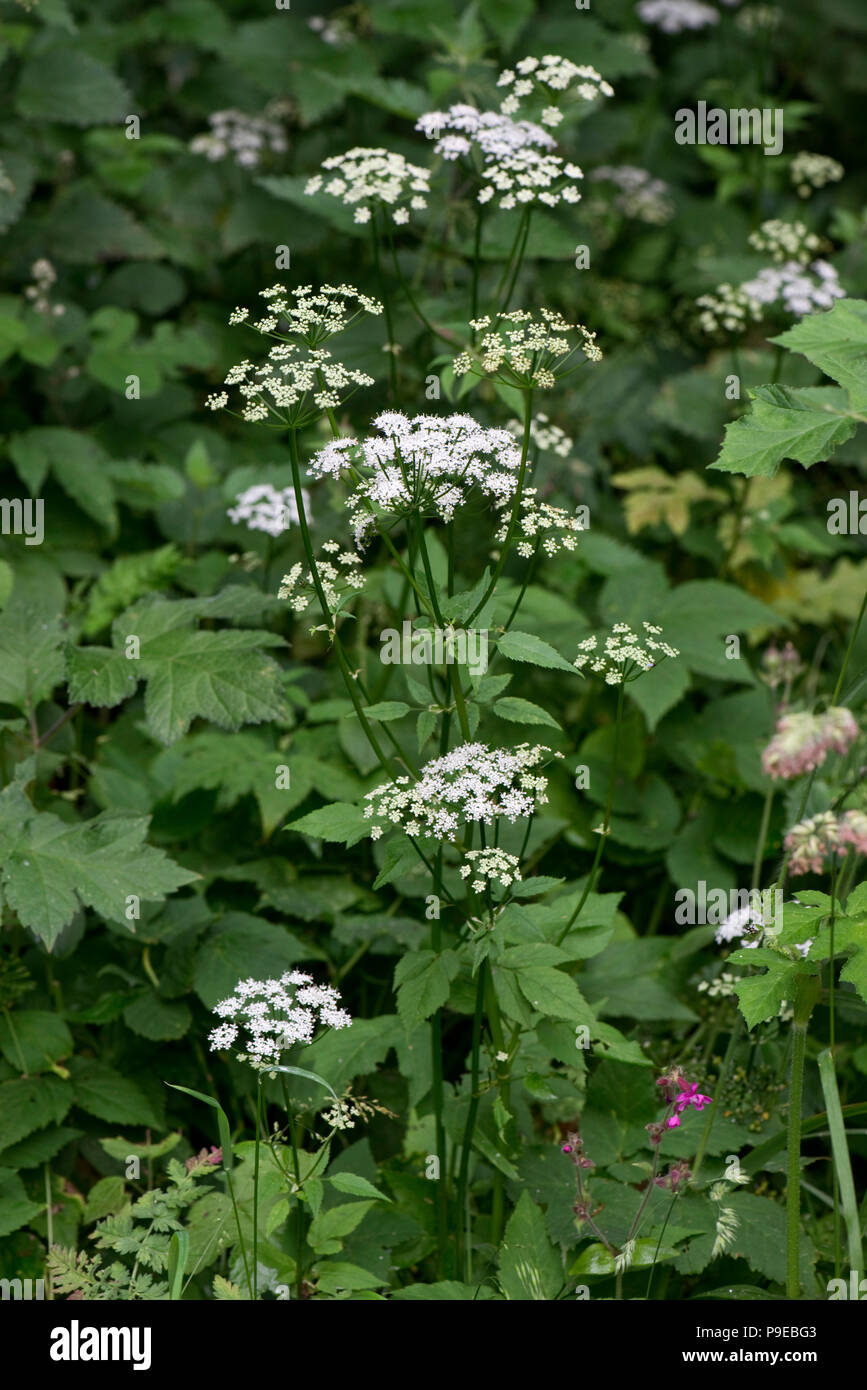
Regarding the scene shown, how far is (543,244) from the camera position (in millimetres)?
4273

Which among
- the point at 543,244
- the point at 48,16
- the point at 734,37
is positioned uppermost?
the point at 734,37

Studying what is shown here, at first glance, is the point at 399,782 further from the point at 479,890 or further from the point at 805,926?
the point at 805,926

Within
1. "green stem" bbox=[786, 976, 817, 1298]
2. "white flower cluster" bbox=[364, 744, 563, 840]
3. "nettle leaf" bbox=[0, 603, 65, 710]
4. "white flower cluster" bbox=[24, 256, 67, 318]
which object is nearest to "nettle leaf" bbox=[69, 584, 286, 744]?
"nettle leaf" bbox=[0, 603, 65, 710]

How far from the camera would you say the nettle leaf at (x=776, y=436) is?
2717 mm

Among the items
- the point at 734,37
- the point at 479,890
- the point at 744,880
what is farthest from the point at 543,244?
the point at 734,37

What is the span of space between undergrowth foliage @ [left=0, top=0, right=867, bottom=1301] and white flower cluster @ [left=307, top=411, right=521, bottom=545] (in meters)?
0.01

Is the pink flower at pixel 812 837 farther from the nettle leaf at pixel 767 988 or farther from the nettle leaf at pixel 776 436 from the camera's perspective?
the nettle leaf at pixel 776 436

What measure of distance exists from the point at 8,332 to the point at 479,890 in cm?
330

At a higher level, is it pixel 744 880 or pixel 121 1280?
pixel 744 880

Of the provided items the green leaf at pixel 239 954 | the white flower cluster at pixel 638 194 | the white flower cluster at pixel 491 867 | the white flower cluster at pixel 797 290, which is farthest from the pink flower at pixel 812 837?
the white flower cluster at pixel 638 194

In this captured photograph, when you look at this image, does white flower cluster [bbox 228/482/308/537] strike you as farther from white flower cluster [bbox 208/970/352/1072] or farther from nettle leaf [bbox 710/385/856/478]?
white flower cluster [bbox 208/970/352/1072]

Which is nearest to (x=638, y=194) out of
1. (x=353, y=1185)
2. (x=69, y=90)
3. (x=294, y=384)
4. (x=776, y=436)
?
(x=69, y=90)

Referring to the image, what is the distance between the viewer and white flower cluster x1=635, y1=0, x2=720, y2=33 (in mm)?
6852

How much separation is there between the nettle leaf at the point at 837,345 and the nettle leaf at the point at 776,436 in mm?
66
